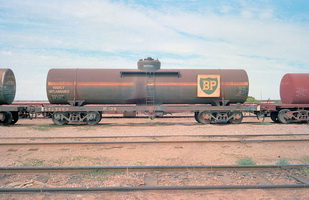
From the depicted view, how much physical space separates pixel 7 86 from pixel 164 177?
14.8 m

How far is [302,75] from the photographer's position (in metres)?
16.4

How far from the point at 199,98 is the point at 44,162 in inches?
421

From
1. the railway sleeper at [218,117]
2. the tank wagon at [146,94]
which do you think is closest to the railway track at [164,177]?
the tank wagon at [146,94]

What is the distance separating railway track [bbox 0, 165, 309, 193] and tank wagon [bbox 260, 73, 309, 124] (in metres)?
10.6

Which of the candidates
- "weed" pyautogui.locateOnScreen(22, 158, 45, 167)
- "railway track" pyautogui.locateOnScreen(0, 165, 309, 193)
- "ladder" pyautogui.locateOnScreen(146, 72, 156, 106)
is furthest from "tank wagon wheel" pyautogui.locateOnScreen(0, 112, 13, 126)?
"railway track" pyautogui.locateOnScreen(0, 165, 309, 193)

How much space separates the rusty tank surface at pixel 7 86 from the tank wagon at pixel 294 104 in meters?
17.5

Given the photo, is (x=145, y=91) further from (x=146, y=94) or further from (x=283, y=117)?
(x=283, y=117)

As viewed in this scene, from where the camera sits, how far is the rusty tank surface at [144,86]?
Result: 597 inches

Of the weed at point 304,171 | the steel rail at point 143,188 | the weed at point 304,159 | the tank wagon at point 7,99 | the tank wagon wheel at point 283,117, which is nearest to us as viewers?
the steel rail at point 143,188

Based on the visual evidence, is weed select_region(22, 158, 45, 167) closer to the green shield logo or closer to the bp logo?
the bp logo

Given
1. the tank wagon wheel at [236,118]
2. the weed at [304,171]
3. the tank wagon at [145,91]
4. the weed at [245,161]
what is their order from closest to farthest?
1. the weed at [304,171]
2. the weed at [245,161]
3. the tank wagon at [145,91]
4. the tank wagon wheel at [236,118]

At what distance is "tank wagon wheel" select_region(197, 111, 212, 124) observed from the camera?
607 inches

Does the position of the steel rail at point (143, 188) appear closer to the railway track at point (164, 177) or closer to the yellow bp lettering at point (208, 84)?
the railway track at point (164, 177)

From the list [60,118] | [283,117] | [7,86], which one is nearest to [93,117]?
[60,118]
